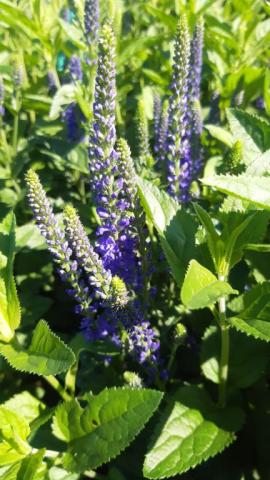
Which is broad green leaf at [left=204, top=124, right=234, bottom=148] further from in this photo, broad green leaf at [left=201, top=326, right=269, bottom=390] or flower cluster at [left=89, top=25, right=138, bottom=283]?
broad green leaf at [left=201, top=326, right=269, bottom=390]

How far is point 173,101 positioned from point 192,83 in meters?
0.75

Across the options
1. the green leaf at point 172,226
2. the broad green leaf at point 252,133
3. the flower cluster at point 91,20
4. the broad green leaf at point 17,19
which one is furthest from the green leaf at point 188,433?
the broad green leaf at point 17,19

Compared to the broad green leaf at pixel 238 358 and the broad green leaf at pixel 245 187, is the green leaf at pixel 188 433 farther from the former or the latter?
the broad green leaf at pixel 245 187

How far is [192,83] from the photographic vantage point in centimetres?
291

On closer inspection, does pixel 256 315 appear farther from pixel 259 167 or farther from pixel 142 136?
pixel 142 136

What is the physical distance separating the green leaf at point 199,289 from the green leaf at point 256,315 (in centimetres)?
20

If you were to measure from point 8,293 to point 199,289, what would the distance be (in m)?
0.76

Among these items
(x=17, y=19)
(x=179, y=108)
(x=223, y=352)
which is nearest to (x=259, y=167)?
(x=179, y=108)

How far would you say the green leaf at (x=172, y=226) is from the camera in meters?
1.87

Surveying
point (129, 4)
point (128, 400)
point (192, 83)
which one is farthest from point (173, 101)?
point (129, 4)

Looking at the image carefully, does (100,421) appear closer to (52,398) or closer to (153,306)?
(153,306)

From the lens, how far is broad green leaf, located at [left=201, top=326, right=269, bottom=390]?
229 cm

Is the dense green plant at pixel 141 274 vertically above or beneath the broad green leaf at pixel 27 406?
above

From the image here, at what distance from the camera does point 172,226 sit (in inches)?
76.4
